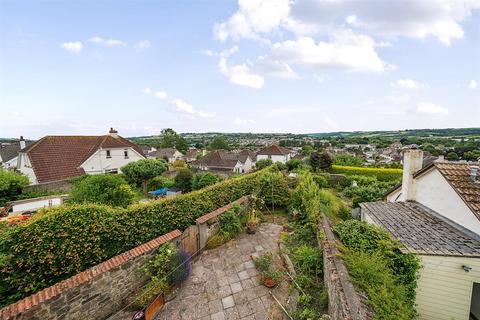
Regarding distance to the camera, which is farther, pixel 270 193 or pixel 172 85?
pixel 172 85

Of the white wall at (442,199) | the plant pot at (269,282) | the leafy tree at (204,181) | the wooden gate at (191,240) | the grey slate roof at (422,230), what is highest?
the white wall at (442,199)

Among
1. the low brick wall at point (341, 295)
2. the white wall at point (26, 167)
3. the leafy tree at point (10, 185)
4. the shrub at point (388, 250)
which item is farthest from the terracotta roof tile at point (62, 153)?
the shrub at point (388, 250)

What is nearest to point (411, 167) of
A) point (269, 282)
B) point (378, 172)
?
point (269, 282)

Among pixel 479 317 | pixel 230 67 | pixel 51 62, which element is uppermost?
pixel 230 67

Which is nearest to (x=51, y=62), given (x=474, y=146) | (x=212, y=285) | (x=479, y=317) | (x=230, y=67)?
(x=230, y=67)

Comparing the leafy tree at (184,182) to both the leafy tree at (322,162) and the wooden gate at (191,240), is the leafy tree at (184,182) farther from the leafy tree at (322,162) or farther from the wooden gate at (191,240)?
the leafy tree at (322,162)

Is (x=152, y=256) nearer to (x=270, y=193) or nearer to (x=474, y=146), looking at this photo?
(x=270, y=193)

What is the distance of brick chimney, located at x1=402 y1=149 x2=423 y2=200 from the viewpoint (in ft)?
27.9

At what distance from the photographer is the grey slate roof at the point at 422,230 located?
5012 mm

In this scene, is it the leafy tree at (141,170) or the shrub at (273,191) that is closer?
the shrub at (273,191)

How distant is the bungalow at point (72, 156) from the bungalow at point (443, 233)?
996 inches

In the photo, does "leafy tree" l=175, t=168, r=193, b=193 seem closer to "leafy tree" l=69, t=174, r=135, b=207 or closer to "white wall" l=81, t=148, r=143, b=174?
"white wall" l=81, t=148, r=143, b=174

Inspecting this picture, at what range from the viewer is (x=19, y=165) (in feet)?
74.7

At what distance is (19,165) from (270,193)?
27.8 metres
